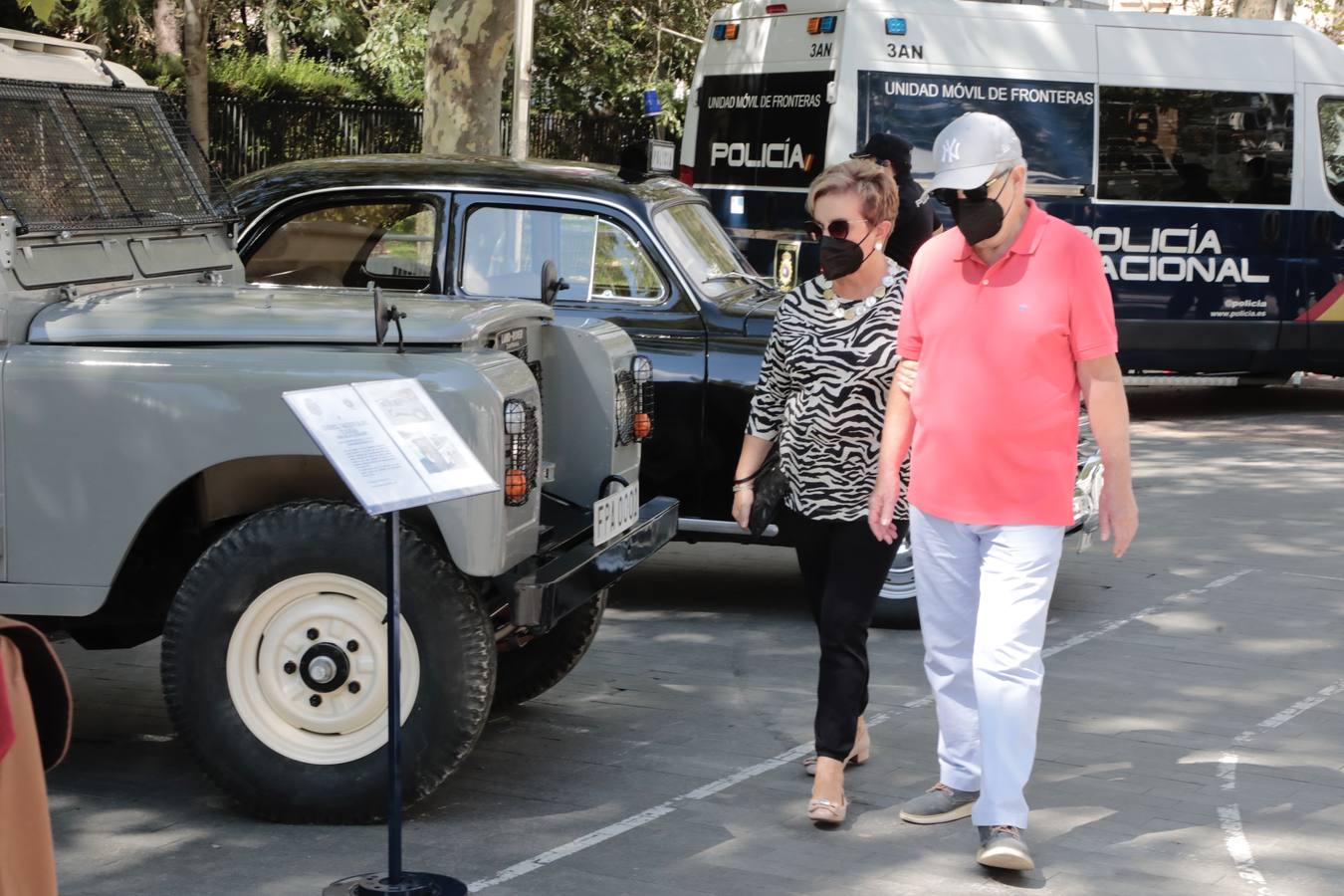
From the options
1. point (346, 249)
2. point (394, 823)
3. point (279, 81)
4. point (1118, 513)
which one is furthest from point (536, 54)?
point (394, 823)

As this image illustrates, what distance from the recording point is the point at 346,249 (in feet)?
26.6

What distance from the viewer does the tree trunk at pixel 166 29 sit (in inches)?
1170

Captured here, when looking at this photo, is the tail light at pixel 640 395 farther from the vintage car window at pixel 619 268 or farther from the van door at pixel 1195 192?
the van door at pixel 1195 192

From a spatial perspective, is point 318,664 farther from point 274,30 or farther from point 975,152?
point 274,30

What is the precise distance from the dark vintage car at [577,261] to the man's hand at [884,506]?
2555 mm

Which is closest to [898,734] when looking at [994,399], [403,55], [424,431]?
[994,399]

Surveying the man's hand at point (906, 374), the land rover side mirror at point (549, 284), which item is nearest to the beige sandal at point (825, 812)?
the man's hand at point (906, 374)

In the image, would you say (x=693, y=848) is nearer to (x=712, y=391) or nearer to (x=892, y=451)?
(x=892, y=451)

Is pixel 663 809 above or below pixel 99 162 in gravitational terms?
below

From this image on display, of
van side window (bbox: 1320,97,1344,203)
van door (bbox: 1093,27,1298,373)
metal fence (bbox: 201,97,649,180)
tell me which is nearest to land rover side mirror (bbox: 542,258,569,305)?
van door (bbox: 1093,27,1298,373)

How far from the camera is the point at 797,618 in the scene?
8.22m

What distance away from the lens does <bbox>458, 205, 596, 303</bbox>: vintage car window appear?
312 inches

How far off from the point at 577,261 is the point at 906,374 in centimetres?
310

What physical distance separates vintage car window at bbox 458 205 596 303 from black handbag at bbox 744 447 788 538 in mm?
2600
